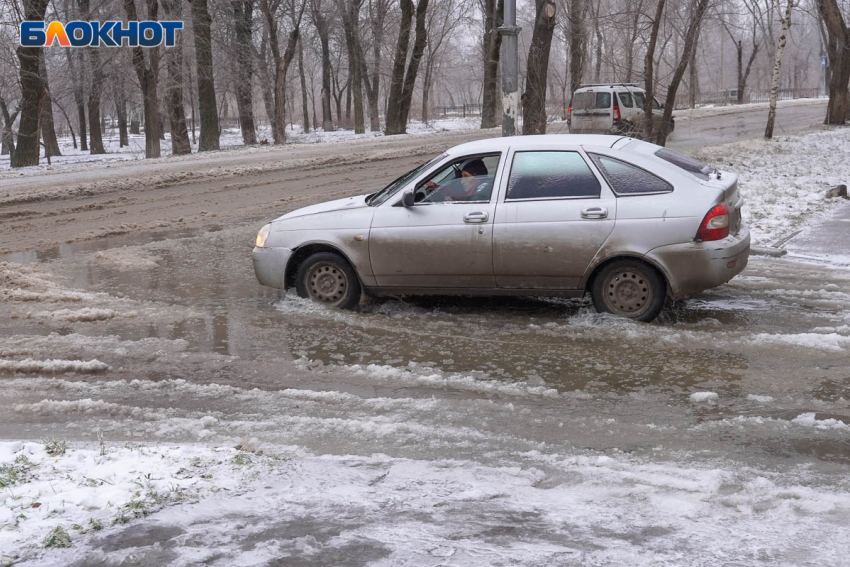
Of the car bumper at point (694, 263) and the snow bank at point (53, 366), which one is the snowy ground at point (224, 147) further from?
the car bumper at point (694, 263)

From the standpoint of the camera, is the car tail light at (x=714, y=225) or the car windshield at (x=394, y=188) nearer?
the car tail light at (x=714, y=225)

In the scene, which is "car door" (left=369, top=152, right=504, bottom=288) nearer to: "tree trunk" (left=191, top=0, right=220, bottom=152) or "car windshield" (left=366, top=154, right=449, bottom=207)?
"car windshield" (left=366, top=154, right=449, bottom=207)

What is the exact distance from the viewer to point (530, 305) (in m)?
7.96

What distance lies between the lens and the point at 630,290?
7.07 metres

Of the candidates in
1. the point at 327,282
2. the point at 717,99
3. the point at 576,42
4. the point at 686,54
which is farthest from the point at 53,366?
the point at 717,99

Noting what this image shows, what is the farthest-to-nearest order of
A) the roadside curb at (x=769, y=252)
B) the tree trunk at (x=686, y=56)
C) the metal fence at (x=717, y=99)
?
the metal fence at (x=717, y=99) < the tree trunk at (x=686, y=56) < the roadside curb at (x=769, y=252)

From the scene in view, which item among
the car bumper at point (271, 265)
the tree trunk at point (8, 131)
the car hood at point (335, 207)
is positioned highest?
the tree trunk at point (8, 131)

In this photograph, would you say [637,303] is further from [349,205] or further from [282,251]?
[282,251]

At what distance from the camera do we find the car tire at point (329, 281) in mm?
7816

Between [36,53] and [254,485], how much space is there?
25943 mm

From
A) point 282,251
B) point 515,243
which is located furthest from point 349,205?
point 515,243

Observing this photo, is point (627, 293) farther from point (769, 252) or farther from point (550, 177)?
point (769, 252)

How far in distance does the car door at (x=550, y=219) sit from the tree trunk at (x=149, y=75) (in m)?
25.8

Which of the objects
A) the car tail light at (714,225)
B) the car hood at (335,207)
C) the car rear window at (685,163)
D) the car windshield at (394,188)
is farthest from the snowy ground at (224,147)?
the car tail light at (714,225)
